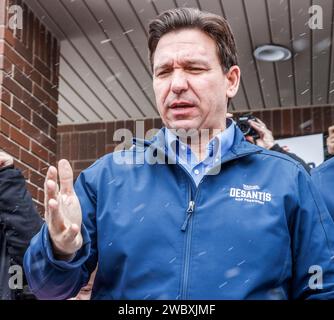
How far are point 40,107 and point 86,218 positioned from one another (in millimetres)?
3428

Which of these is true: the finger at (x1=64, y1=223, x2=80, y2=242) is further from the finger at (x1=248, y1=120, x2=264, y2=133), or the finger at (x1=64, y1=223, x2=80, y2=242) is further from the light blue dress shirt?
the finger at (x1=248, y1=120, x2=264, y2=133)

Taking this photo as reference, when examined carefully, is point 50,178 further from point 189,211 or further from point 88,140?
point 88,140

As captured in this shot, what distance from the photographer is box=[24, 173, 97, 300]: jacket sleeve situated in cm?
166

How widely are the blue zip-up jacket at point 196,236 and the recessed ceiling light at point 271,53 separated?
3.91m

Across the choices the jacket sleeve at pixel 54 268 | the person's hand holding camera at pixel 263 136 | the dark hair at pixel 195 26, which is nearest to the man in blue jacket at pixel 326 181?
the dark hair at pixel 195 26

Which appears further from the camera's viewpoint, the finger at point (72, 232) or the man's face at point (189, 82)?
the man's face at point (189, 82)

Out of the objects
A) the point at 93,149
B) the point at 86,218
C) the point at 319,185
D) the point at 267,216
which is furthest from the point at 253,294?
the point at 93,149

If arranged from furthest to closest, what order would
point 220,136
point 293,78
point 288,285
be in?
A: point 293,78 < point 220,136 < point 288,285

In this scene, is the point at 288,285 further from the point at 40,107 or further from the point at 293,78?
the point at 293,78

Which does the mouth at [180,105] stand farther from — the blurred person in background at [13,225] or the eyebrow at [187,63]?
the blurred person in background at [13,225]

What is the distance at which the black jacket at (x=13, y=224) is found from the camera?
3141mm

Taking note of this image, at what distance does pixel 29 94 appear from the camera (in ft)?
16.2

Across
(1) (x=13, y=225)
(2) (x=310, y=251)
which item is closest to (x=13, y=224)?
(1) (x=13, y=225)

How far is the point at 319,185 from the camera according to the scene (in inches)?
99.2
